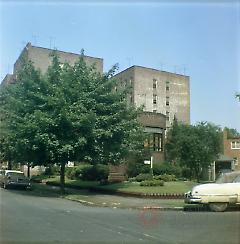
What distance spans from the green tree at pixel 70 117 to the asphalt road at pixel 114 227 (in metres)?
9.23

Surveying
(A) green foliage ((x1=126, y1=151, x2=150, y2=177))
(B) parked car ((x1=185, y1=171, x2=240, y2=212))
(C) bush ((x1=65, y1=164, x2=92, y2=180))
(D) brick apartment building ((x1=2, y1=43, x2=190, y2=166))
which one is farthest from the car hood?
(D) brick apartment building ((x1=2, y1=43, x2=190, y2=166))

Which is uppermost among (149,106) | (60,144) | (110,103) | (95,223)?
(149,106)

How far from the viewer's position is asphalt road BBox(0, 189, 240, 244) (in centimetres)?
1173

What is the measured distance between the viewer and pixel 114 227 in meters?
14.1

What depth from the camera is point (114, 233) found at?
42.0ft

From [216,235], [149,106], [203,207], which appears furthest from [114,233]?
[149,106]

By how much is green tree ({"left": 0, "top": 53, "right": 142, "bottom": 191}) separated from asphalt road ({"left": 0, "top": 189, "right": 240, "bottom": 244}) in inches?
364

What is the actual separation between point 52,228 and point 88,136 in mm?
15176

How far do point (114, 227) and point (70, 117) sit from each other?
13.9 m

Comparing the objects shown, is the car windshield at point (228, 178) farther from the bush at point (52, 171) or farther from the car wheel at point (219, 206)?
the bush at point (52, 171)

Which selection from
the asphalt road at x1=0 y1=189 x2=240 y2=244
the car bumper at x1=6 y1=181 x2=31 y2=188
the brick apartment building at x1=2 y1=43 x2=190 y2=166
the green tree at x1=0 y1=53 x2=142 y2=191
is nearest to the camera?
the asphalt road at x1=0 y1=189 x2=240 y2=244

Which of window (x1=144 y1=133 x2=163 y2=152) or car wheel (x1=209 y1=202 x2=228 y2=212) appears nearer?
car wheel (x1=209 y1=202 x2=228 y2=212)

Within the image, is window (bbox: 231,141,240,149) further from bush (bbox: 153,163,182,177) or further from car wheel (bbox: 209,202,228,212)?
car wheel (bbox: 209,202,228,212)

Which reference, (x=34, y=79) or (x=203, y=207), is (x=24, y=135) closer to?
(x=34, y=79)
